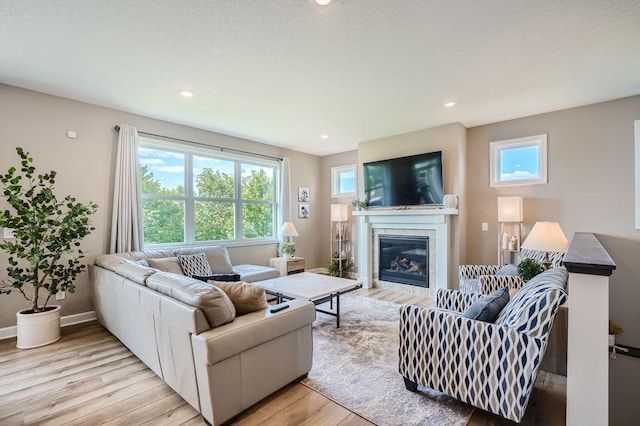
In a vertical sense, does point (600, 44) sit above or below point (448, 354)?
above

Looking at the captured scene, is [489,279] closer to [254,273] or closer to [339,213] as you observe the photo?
[254,273]

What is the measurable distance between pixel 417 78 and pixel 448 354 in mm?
2600

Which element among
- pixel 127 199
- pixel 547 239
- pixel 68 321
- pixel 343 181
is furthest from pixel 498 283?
pixel 68 321

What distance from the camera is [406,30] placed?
2230mm

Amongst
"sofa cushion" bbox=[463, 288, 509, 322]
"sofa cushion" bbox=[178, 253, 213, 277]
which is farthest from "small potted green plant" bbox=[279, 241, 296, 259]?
"sofa cushion" bbox=[463, 288, 509, 322]

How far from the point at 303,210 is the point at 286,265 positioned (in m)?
1.58

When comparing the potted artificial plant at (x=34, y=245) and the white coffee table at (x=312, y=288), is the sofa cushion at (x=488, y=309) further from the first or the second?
the potted artificial plant at (x=34, y=245)

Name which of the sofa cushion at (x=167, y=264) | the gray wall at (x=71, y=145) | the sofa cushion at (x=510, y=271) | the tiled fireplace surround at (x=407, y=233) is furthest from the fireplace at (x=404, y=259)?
the gray wall at (x=71, y=145)

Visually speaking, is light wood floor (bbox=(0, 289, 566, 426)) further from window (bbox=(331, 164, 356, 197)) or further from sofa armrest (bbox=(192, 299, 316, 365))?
window (bbox=(331, 164, 356, 197))

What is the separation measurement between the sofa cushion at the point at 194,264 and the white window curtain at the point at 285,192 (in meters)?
2.10

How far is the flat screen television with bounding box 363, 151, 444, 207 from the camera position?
15.3 ft

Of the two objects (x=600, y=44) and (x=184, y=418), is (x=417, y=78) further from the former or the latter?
(x=184, y=418)

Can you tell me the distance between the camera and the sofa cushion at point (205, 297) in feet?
5.90

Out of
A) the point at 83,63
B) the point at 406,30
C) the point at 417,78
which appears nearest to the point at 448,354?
the point at 406,30
